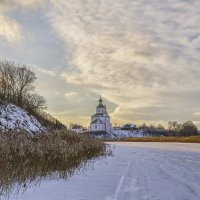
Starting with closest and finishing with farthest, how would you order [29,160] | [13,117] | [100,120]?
[29,160], [13,117], [100,120]

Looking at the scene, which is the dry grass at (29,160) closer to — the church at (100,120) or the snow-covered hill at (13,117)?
the snow-covered hill at (13,117)

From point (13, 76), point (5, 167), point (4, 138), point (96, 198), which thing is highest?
point (13, 76)

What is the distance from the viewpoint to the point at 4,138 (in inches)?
437

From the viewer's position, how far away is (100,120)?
577ft

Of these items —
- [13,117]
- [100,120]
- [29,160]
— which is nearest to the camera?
[29,160]

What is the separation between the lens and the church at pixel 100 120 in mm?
175000

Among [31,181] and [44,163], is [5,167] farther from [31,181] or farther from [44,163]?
[44,163]

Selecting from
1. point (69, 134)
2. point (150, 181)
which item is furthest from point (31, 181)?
point (69, 134)

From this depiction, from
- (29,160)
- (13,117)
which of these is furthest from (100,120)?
(29,160)

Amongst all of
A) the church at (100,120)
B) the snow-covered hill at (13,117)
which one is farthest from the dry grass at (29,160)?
the church at (100,120)

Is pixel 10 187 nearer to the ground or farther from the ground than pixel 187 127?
nearer to the ground

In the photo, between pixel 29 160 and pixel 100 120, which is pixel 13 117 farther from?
pixel 100 120

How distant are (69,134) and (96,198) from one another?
1289 cm

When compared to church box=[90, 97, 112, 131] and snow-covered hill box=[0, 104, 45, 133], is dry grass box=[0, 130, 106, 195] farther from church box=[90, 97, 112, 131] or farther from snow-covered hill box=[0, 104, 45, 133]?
church box=[90, 97, 112, 131]
